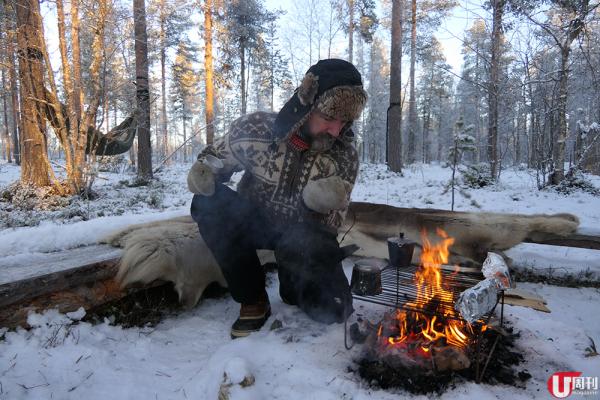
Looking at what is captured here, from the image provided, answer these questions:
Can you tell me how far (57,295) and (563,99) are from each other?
7.63 metres

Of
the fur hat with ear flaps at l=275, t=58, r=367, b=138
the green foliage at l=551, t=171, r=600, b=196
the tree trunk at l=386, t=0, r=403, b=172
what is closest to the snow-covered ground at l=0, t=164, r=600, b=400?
the fur hat with ear flaps at l=275, t=58, r=367, b=138

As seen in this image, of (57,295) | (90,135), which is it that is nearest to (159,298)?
(57,295)

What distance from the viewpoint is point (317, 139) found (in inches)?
72.8

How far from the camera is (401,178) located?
28.8 ft

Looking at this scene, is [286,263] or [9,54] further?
[9,54]

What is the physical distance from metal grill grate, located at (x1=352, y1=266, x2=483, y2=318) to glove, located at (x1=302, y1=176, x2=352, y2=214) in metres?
0.43

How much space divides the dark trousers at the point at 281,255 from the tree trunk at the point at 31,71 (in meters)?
4.83

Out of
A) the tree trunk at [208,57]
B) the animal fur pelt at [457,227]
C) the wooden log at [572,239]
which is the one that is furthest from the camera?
the tree trunk at [208,57]

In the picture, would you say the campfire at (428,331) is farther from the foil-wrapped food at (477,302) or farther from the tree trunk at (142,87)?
the tree trunk at (142,87)

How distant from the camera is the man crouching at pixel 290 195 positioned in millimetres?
1722

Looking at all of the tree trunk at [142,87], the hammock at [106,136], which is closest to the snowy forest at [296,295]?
the hammock at [106,136]

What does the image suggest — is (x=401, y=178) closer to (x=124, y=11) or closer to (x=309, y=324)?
(x=124, y=11)

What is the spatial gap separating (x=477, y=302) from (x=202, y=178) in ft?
4.51

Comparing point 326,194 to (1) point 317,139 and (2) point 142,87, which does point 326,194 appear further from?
(2) point 142,87
